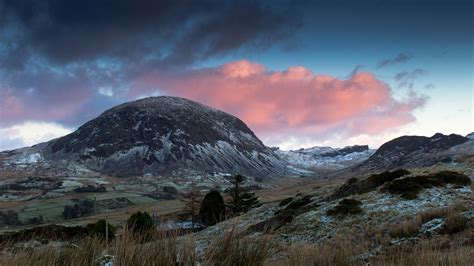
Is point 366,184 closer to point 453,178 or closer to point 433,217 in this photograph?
point 453,178

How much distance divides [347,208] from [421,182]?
277 inches

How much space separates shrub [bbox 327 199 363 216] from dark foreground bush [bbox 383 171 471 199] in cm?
350

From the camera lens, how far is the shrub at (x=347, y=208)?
2998 cm

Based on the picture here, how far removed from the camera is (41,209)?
594ft

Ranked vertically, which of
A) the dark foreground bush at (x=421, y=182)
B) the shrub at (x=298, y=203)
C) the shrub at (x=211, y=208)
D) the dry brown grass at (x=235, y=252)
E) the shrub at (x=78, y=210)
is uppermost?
the dark foreground bush at (x=421, y=182)

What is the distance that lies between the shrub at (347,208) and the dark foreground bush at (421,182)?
350cm

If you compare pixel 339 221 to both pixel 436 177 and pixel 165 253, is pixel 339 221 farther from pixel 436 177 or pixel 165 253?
pixel 165 253

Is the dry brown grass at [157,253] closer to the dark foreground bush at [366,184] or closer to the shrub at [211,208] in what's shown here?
the dark foreground bush at [366,184]

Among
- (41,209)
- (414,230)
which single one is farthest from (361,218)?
(41,209)

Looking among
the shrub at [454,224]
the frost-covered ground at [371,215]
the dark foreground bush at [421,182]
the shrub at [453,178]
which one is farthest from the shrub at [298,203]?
the shrub at [454,224]

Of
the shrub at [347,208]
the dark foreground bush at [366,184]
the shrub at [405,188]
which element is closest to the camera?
the shrub at [347,208]

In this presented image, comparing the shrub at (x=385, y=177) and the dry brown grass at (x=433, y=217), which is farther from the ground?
the shrub at (x=385, y=177)

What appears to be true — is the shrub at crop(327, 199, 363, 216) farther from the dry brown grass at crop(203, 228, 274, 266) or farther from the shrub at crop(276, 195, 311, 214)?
the dry brown grass at crop(203, 228, 274, 266)

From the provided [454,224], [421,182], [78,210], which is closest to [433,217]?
[454,224]
